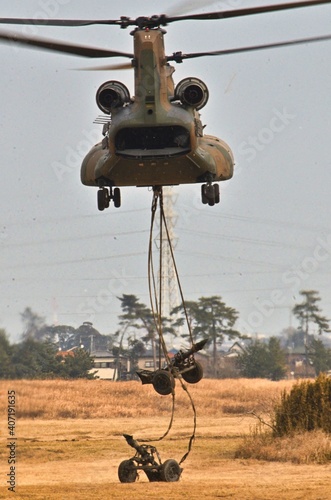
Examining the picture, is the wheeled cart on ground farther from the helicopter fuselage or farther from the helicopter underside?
the helicopter fuselage

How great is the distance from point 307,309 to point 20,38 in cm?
7200

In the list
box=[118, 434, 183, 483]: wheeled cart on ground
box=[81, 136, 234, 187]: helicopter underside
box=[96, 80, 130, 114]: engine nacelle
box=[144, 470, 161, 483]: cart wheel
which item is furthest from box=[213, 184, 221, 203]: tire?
box=[144, 470, 161, 483]: cart wheel

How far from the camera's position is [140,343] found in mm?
70062

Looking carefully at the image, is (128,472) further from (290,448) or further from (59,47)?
(59,47)

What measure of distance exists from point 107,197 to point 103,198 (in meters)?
0.10

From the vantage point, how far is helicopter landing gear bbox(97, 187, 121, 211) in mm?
22594

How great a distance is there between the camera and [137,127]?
19641 mm

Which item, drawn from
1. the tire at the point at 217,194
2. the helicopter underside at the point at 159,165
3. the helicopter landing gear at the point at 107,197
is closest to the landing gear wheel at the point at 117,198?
the helicopter landing gear at the point at 107,197

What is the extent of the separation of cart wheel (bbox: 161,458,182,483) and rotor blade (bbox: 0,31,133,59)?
33.6 ft

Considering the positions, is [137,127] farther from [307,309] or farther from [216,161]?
[307,309]

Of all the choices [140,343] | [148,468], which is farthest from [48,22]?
[140,343]

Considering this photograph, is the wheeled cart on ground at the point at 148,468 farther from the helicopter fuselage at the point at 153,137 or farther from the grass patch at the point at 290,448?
the helicopter fuselage at the point at 153,137

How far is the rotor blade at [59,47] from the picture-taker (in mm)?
17550

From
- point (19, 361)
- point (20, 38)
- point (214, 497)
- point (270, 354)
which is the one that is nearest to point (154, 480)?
point (214, 497)
